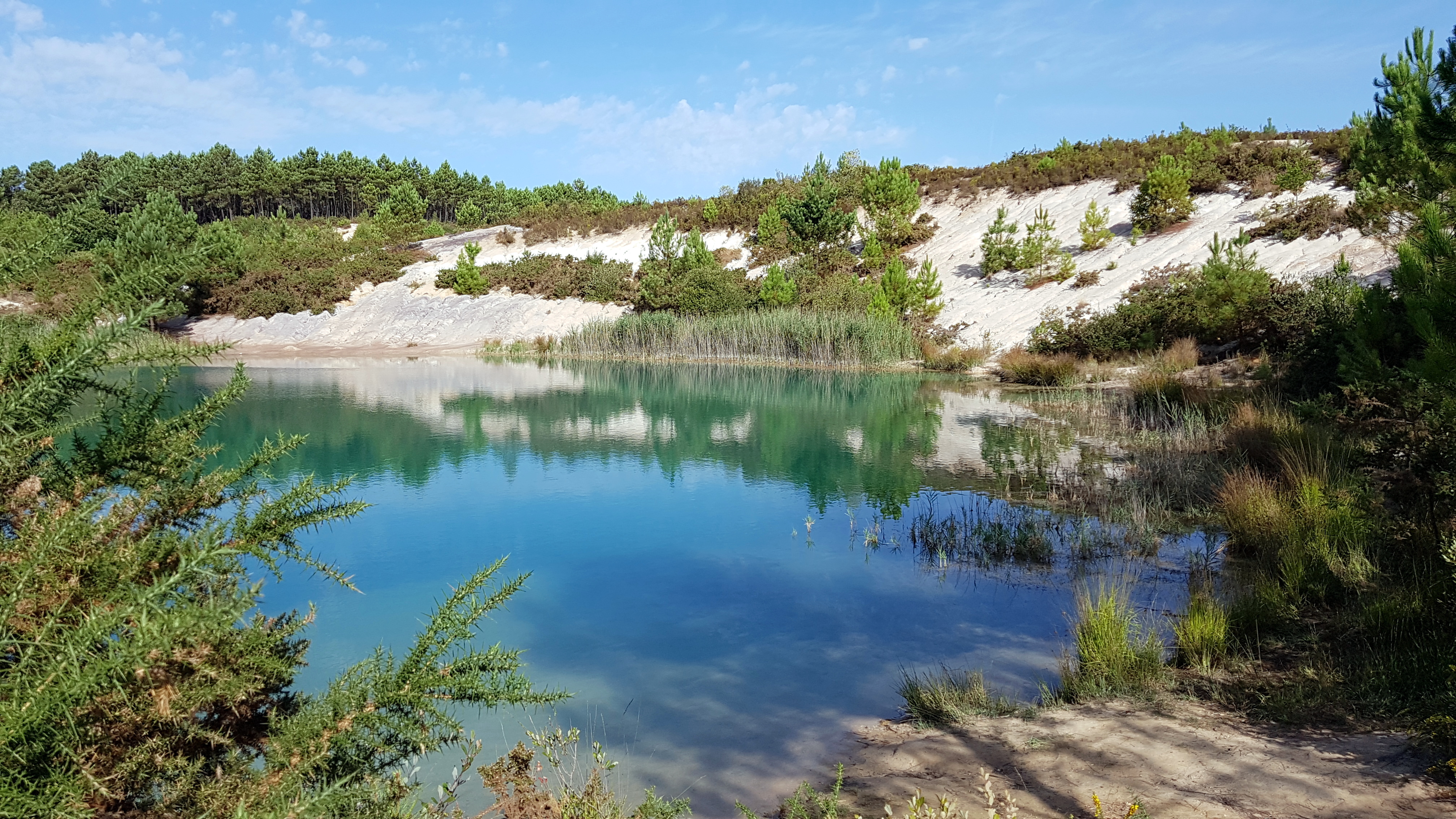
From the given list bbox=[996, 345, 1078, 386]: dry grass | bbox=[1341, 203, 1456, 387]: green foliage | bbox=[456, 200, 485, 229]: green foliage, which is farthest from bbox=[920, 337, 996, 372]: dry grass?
bbox=[456, 200, 485, 229]: green foliage

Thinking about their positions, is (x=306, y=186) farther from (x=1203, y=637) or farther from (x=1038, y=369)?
(x=1203, y=637)

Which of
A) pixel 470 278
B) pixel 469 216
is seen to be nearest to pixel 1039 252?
pixel 470 278

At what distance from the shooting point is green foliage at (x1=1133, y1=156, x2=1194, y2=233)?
28594 mm

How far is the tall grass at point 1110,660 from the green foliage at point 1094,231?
26.9 meters

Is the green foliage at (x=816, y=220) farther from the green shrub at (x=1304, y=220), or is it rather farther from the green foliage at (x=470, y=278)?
the green shrub at (x=1304, y=220)

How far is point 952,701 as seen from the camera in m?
5.12

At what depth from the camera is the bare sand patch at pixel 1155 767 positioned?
3.38 m

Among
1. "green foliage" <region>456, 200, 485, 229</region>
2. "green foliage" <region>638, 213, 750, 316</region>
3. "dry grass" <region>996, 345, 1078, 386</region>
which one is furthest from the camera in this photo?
"green foliage" <region>456, 200, 485, 229</region>

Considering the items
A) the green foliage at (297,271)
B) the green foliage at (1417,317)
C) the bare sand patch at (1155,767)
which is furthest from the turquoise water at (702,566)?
the green foliage at (297,271)

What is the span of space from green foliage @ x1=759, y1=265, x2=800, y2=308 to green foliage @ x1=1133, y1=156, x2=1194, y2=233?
11.3 m

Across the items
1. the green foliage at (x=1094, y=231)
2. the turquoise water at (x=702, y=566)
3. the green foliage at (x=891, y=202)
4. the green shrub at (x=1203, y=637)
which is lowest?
the turquoise water at (x=702, y=566)

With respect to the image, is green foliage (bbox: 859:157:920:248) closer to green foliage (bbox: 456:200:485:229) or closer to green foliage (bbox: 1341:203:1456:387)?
green foliage (bbox: 1341:203:1456:387)

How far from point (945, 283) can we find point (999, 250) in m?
2.43

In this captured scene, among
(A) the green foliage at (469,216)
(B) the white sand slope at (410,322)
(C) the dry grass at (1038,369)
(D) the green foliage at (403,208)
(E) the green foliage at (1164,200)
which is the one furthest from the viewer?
(A) the green foliage at (469,216)
